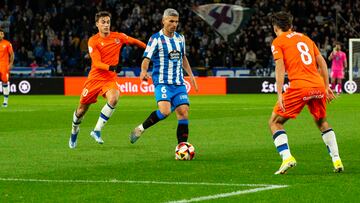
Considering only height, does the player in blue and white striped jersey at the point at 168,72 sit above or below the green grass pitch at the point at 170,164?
above

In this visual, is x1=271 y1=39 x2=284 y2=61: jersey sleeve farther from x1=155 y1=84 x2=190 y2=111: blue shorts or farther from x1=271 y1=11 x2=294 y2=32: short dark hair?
x1=155 y1=84 x2=190 y2=111: blue shorts

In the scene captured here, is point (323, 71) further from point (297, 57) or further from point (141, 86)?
point (141, 86)

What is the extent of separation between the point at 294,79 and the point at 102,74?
5.59 meters

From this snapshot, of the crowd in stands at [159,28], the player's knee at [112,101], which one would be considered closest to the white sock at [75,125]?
the player's knee at [112,101]

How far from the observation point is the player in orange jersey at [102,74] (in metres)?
15.9

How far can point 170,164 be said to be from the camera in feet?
41.4

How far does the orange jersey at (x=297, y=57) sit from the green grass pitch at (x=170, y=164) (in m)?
1.12

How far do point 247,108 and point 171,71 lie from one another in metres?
14.0

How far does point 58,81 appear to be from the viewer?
4084cm

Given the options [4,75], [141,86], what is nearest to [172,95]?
[4,75]

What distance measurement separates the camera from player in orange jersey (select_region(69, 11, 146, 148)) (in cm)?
1588

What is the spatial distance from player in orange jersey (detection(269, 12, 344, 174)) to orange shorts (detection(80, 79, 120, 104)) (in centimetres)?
528

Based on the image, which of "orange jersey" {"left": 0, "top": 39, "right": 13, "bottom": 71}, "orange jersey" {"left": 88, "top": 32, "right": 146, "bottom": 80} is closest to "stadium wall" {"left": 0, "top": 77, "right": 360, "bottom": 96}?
"orange jersey" {"left": 0, "top": 39, "right": 13, "bottom": 71}

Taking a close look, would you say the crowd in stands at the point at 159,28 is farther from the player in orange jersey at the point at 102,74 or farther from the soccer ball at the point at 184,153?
the soccer ball at the point at 184,153
